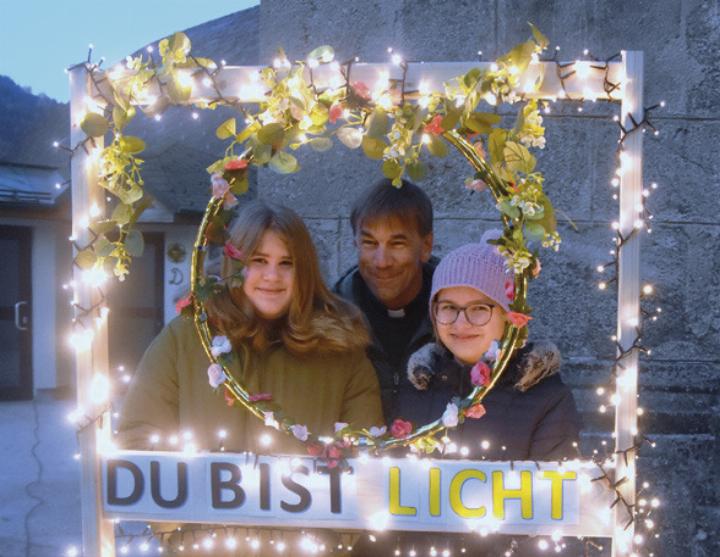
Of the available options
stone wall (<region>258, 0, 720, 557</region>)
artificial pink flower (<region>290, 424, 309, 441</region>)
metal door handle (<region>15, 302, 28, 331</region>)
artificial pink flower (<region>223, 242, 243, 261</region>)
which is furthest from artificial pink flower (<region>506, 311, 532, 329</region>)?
metal door handle (<region>15, 302, 28, 331</region>)

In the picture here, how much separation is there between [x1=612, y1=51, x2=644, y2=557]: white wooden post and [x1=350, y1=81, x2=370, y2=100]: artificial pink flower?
57cm

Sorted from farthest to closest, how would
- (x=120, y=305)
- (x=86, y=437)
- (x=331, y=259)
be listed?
(x=120, y=305) → (x=331, y=259) → (x=86, y=437)

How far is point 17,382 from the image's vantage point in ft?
29.8

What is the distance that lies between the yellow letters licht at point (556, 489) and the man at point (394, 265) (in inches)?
23.7

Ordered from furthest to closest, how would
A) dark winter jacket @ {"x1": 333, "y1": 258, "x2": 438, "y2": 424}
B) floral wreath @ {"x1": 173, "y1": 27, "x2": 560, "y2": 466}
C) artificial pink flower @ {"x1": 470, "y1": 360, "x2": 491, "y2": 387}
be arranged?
dark winter jacket @ {"x1": 333, "y1": 258, "x2": 438, "y2": 424}, artificial pink flower @ {"x1": 470, "y1": 360, "x2": 491, "y2": 387}, floral wreath @ {"x1": 173, "y1": 27, "x2": 560, "y2": 466}

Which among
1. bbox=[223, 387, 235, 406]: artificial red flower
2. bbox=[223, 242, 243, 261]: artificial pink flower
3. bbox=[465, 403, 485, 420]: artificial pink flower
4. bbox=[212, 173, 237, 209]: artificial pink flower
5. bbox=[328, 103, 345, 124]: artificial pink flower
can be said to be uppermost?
bbox=[328, 103, 345, 124]: artificial pink flower

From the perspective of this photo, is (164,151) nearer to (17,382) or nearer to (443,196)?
(17,382)

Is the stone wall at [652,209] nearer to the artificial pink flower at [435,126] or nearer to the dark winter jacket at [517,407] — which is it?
the dark winter jacket at [517,407]

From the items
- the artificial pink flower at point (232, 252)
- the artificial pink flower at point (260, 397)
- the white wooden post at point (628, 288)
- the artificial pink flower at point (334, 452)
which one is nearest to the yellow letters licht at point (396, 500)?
the artificial pink flower at point (334, 452)

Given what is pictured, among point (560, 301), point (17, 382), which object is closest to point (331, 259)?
point (560, 301)

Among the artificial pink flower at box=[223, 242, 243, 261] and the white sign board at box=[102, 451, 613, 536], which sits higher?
the artificial pink flower at box=[223, 242, 243, 261]

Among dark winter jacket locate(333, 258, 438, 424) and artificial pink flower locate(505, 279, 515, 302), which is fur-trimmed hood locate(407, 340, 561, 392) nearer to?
dark winter jacket locate(333, 258, 438, 424)

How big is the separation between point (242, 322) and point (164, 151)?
28.4ft

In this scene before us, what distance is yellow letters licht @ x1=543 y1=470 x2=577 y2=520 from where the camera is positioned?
5.68ft
